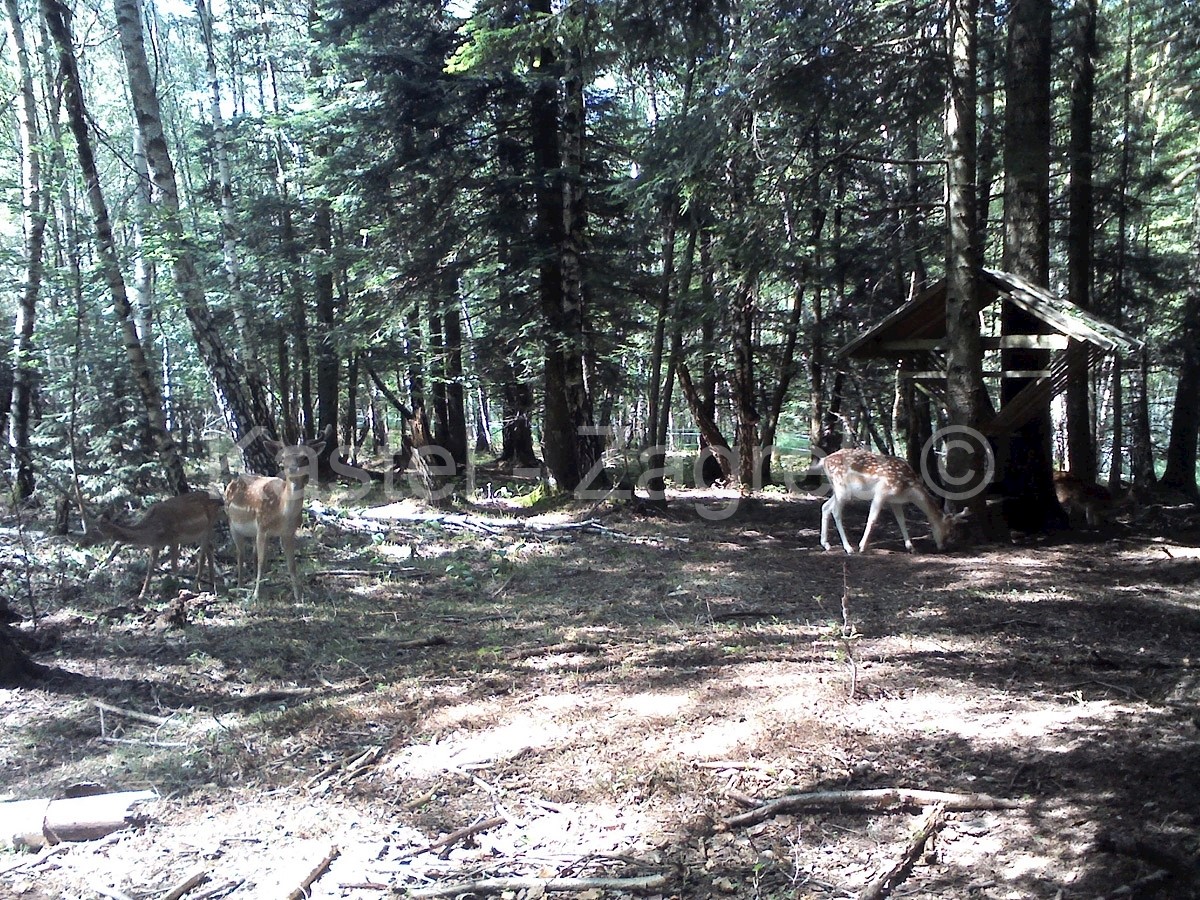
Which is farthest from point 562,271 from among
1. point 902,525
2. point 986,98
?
point 986,98

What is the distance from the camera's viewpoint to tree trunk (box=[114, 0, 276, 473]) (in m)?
11.0

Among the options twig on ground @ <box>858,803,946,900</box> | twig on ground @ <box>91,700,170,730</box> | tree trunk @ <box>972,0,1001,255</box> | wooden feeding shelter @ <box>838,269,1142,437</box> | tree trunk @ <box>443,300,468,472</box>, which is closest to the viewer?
twig on ground @ <box>858,803,946,900</box>

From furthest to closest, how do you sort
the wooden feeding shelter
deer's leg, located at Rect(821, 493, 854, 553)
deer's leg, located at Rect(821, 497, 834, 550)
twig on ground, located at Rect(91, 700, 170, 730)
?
deer's leg, located at Rect(821, 497, 834, 550)
deer's leg, located at Rect(821, 493, 854, 553)
the wooden feeding shelter
twig on ground, located at Rect(91, 700, 170, 730)

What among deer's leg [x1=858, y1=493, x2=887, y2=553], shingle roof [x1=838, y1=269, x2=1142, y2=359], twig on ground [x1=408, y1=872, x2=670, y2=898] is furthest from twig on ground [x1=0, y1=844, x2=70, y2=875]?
shingle roof [x1=838, y1=269, x2=1142, y2=359]

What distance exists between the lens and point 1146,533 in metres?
11.5

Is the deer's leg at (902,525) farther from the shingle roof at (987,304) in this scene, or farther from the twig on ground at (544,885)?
the twig on ground at (544,885)

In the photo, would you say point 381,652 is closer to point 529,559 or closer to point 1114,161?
point 529,559

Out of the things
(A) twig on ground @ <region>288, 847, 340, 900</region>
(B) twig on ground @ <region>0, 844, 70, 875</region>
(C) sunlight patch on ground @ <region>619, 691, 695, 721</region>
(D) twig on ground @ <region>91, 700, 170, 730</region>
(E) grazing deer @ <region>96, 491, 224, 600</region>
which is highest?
(E) grazing deer @ <region>96, 491, 224, 600</region>

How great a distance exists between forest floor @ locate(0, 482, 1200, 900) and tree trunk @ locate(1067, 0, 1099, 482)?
4157mm

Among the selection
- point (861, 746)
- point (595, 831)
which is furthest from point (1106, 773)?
point (595, 831)

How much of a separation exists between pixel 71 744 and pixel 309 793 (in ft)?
6.06

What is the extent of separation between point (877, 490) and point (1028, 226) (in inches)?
150

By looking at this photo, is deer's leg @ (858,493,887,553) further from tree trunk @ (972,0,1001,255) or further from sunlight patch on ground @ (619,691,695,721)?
sunlight patch on ground @ (619,691,695,721)

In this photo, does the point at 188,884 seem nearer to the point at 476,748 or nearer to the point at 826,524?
the point at 476,748
